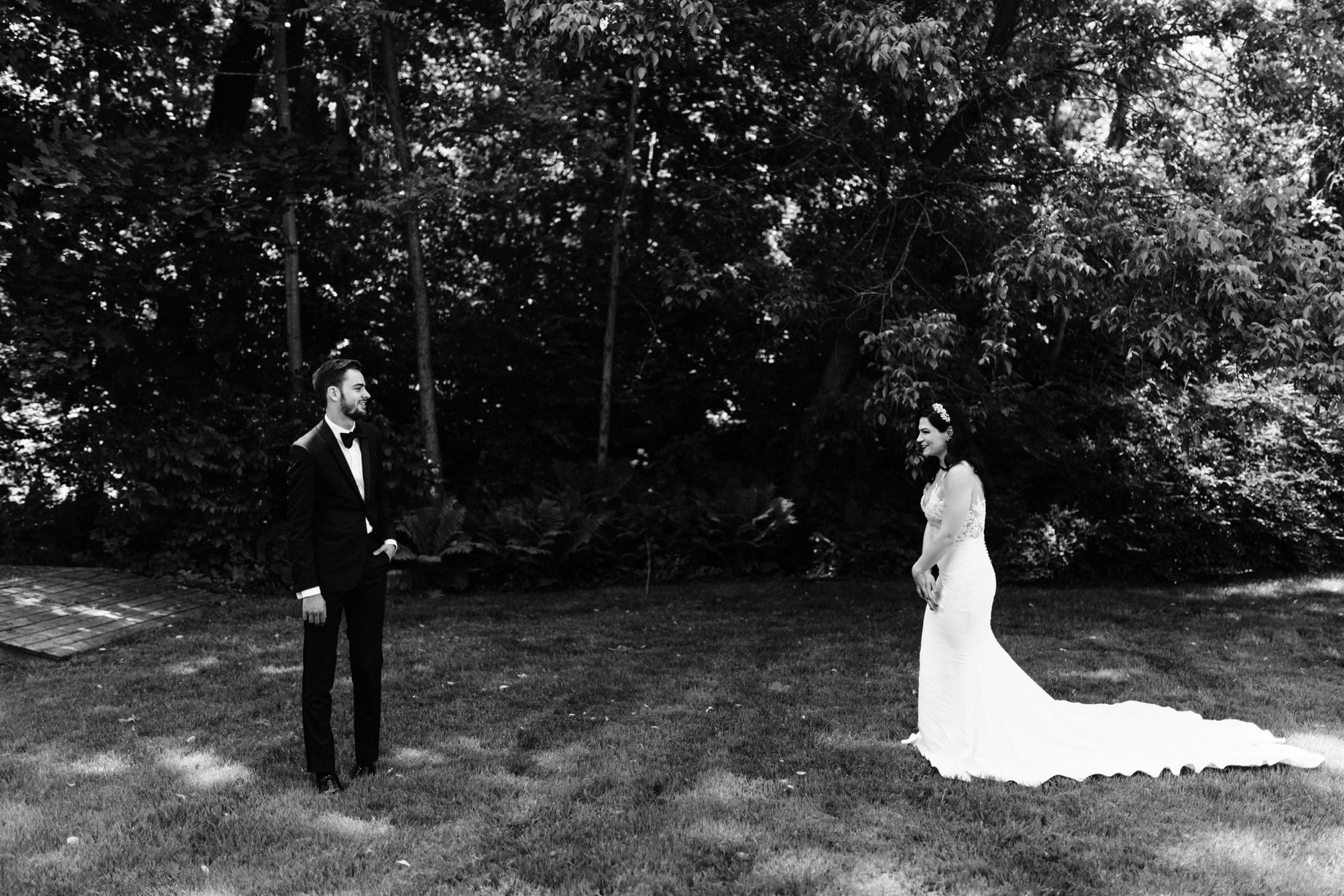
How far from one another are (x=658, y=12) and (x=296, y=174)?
4.61 meters

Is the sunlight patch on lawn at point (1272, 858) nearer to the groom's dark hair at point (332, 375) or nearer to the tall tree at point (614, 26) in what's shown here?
the groom's dark hair at point (332, 375)

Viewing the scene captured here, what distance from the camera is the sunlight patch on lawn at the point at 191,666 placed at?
6.90 m

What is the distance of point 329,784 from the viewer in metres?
4.74

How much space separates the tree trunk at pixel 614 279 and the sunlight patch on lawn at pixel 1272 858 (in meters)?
8.25

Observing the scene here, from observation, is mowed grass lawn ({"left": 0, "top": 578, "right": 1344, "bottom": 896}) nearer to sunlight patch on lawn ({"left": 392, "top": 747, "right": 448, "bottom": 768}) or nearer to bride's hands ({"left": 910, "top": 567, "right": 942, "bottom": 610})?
sunlight patch on lawn ({"left": 392, "top": 747, "right": 448, "bottom": 768})

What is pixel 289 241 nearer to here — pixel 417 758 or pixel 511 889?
pixel 417 758

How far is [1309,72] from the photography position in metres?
8.41

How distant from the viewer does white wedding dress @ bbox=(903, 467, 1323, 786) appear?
5.08 metres

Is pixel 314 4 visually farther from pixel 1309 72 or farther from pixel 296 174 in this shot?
pixel 1309 72

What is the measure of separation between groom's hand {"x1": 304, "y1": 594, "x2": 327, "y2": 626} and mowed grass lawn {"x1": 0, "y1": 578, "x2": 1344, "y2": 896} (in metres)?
0.81

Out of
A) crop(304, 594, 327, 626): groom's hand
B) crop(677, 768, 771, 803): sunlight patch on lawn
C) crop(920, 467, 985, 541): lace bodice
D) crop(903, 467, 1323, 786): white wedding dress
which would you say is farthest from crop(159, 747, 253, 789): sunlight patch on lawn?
crop(920, 467, 985, 541): lace bodice

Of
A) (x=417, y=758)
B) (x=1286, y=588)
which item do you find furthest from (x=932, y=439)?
(x=1286, y=588)

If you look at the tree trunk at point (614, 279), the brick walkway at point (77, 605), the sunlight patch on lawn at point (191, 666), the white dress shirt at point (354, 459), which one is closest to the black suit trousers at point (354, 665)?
the white dress shirt at point (354, 459)

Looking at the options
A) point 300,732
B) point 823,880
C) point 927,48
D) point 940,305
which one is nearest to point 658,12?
point 927,48
